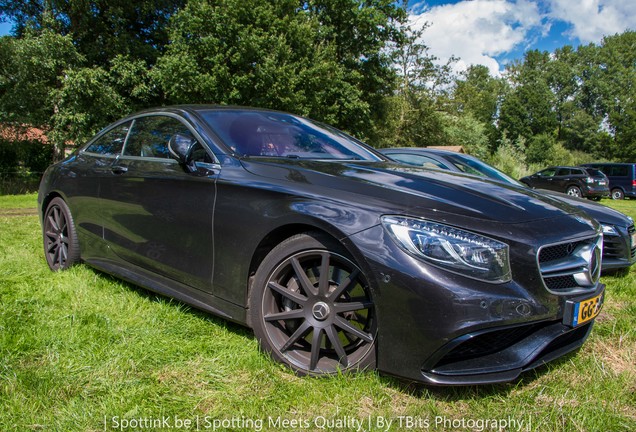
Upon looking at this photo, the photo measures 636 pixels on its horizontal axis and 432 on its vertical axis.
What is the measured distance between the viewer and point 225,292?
8.50 feet

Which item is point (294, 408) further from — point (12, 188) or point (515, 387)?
point (12, 188)

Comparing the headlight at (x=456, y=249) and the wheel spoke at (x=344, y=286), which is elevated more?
the headlight at (x=456, y=249)

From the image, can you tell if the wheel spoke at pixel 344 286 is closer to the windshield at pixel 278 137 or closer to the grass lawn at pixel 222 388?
the grass lawn at pixel 222 388

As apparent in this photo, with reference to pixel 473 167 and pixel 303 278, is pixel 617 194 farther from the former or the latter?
pixel 303 278

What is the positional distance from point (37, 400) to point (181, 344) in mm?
766

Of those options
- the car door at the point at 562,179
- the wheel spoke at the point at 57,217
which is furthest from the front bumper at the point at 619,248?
the car door at the point at 562,179

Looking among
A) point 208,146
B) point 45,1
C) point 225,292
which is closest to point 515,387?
point 225,292

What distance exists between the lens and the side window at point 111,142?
376 centimetres

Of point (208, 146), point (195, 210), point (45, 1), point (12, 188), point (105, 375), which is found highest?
point (45, 1)

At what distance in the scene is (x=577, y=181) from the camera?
68.1 feet

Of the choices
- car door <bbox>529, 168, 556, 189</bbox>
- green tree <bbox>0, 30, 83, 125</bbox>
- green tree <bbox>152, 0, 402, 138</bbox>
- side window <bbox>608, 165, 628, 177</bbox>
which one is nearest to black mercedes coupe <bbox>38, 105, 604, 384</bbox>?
green tree <bbox>0, 30, 83, 125</bbox>

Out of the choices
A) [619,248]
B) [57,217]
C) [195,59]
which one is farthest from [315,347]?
[195,59]

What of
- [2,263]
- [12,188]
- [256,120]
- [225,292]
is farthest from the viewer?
[12,188]

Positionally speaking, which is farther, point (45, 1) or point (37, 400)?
point (45, 1)
